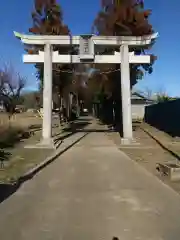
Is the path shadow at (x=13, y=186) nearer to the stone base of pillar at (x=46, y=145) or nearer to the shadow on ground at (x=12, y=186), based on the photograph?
the shadow on ground at (x=12, y=186)

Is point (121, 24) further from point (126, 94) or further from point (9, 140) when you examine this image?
point (9, 140)

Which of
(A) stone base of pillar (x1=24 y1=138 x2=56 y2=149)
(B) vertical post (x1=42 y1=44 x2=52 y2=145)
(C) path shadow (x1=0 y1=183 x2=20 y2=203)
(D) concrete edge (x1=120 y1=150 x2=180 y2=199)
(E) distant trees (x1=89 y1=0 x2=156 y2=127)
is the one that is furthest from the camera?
(E) distant trees (x1=89 y1=0 x2=156 y2=127)

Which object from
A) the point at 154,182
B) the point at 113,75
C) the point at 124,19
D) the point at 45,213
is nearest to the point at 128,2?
the point at 124,19

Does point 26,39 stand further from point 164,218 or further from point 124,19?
point 164,218

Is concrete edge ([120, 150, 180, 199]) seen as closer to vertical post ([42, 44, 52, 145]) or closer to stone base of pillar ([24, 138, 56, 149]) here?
stone base of pillar ([24, 138, 56, 149])

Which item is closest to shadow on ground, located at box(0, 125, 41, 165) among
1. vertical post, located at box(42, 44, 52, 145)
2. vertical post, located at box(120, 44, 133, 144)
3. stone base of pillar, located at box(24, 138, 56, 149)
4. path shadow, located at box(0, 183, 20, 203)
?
stone base of pillar, located at box(24, 138, 56, 149)

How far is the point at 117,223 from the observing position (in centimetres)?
662

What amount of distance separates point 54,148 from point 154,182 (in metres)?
10.2

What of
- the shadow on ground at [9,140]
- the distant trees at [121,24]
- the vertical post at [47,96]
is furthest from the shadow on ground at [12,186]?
the distant trees at [121,24]

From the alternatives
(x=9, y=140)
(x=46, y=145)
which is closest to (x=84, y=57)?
(x=46, y=145)

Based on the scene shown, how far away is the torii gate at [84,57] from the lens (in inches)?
886

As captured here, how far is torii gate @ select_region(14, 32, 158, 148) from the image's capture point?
22.5 metres

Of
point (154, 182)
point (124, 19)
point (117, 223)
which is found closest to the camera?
point (117, 223)

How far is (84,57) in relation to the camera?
895 inches
